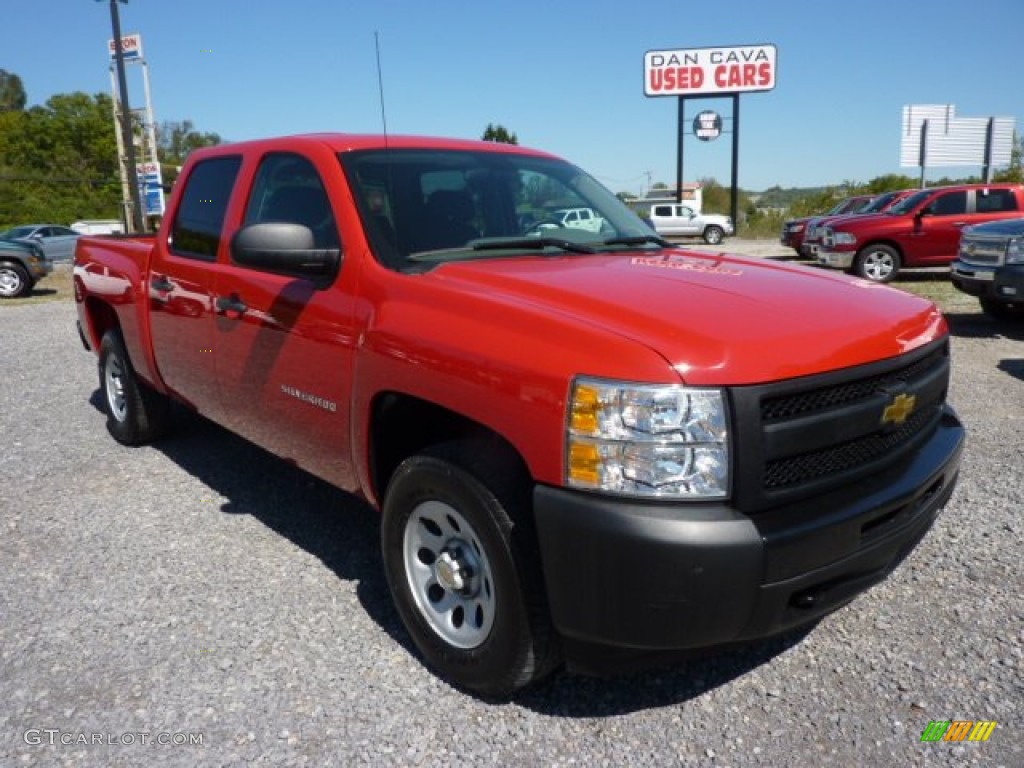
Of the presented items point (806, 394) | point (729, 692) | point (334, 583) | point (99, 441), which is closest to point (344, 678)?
point (334, 583)

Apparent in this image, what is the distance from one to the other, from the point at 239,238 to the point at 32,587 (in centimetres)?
186

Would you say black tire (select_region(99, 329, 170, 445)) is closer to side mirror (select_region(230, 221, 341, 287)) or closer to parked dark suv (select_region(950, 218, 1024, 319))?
side mirror (select_region(230, 221, 341, 287))

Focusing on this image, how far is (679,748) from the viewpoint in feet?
7.72

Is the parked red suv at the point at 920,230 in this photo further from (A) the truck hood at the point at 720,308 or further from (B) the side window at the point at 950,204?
(A) the truck hood at the point at 720,308

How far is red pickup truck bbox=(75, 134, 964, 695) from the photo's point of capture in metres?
2.03

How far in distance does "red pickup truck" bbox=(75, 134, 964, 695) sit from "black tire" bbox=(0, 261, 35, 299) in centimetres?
1541

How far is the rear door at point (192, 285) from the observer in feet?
12.6

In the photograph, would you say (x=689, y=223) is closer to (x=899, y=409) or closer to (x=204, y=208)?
(x=204, y=208)

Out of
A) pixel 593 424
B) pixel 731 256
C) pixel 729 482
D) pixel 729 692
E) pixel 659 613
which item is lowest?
pixel 729 692

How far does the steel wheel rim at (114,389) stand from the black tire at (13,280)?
13197 mm

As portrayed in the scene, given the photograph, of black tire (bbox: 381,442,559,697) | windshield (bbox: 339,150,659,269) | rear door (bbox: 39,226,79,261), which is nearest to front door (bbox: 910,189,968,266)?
windshield (bbox: 339,150,659,269)

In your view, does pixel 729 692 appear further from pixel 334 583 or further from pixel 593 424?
pixel 334 583

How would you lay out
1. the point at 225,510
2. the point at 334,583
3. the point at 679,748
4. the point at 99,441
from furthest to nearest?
the point at 99,441 < the point at 225,510 < the point at 334,583 < the point at 679,748

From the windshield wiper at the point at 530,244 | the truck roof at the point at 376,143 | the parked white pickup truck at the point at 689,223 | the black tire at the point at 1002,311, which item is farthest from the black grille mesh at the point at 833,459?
the parked white pickup truck at the point at 689,223
